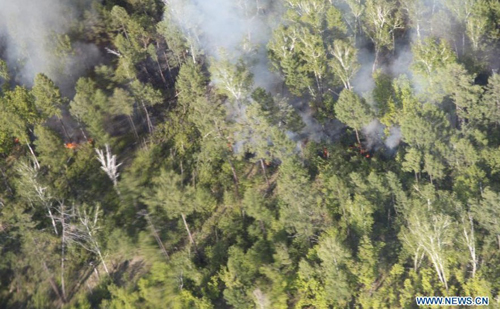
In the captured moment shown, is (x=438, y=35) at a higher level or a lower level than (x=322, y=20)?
higher

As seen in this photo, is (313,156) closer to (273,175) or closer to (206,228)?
(273,175)

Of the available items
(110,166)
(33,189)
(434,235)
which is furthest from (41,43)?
(434,235)

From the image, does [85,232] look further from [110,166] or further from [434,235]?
[434,235]

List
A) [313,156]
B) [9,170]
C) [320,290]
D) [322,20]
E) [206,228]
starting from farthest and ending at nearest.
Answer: [322,20] → [9,170] → [313,156] → [206,228] → [320,290]

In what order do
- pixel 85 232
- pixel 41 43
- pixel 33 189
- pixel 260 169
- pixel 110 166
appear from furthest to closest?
1. pixel 41 43
2. pixel 260 169
3. pixel 110 166
4. pixel 33 189
5. pixel 85 232

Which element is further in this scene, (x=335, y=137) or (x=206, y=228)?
(x=335, y=137)

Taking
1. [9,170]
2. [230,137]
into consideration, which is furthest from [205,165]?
[9,170]

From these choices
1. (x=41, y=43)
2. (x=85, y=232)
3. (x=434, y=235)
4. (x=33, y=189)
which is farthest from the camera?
(x=41, y=43)

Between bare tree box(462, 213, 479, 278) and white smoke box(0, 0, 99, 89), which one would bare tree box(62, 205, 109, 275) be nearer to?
white smoke box(0, 0, 99, 89)

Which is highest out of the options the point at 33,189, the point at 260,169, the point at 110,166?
the point at 260,169
